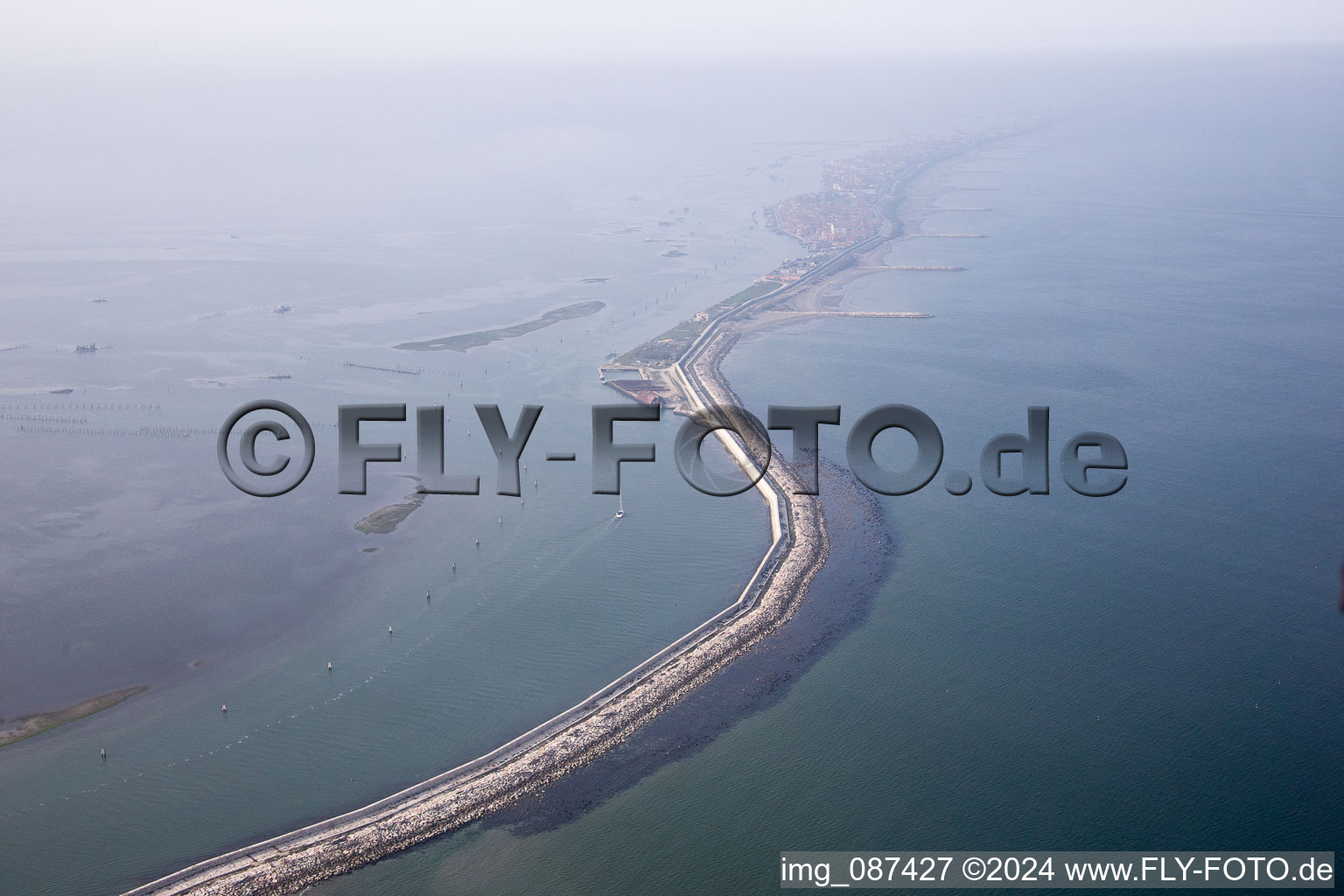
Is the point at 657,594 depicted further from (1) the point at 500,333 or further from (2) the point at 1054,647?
(1) the point at 500,333

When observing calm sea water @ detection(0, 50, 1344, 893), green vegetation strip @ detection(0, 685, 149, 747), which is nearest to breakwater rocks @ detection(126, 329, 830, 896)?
calm sea water @ detection(0, 50, 1344, 893)

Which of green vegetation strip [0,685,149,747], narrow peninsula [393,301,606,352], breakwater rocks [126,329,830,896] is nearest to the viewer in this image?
breakwater rocks [126,329,830,896]

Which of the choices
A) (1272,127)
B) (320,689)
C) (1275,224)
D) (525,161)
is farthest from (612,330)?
(1272,127)

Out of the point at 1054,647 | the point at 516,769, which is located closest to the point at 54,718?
the point at 516,769

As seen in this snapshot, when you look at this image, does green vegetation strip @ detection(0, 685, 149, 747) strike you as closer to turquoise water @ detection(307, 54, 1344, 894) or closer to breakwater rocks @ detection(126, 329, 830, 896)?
breakwater rocks @ detection(126, 329, 830, 896)

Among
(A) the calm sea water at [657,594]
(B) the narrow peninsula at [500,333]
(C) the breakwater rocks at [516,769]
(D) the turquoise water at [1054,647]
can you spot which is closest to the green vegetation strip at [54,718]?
(A) the calm sea water at [657,594]

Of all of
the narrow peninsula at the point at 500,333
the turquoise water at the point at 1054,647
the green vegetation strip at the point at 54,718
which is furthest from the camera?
the narrow peninsula at the point at 500,333

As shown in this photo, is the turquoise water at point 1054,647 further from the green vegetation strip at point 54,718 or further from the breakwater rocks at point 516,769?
the green vegetation strip at point 54,718

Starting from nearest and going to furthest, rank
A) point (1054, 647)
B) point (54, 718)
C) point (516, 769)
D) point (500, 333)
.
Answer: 1. point (516, 769)
2. point (54, 718)
3. point (1054, 647)
4. point (500, 333)
